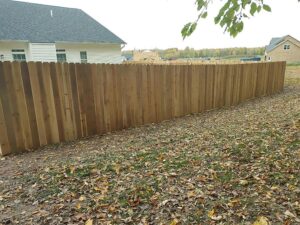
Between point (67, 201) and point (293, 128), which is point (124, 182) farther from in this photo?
point (293, 128)

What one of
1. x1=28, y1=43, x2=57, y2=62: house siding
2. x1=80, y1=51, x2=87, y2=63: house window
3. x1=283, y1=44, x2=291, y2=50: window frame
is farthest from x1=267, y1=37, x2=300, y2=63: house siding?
x1=28, y1=43, x2=57, y2=62: house siding

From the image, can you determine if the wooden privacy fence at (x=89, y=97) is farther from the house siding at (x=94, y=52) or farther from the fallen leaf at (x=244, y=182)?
the house siding at (x=94, y=52)

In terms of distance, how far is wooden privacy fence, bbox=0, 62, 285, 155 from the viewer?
4.44m

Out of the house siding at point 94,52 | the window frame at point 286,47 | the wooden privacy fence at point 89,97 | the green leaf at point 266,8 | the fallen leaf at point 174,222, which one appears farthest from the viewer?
the window frame at point 286,47

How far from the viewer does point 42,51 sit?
16453mm

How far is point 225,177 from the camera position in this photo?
3.19 meters

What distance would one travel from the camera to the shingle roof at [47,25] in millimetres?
15992

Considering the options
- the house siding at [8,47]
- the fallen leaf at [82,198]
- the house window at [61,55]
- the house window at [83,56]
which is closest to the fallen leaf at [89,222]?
the fallen leaf at [82,198]

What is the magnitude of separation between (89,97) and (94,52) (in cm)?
1441

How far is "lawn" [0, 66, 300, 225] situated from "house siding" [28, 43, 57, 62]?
13.3 m

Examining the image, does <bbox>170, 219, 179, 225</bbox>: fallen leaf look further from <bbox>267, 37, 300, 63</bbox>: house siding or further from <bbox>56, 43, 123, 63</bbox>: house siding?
<bbox>267, 37, 300, 63</bbox>: house siding

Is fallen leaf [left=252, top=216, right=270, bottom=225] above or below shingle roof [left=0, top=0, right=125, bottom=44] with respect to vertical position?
below

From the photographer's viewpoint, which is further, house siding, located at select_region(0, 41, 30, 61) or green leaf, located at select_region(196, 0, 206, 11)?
house siding, located at select_region(0, 41, 30, 61)

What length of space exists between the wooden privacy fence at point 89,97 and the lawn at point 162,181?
387mm
